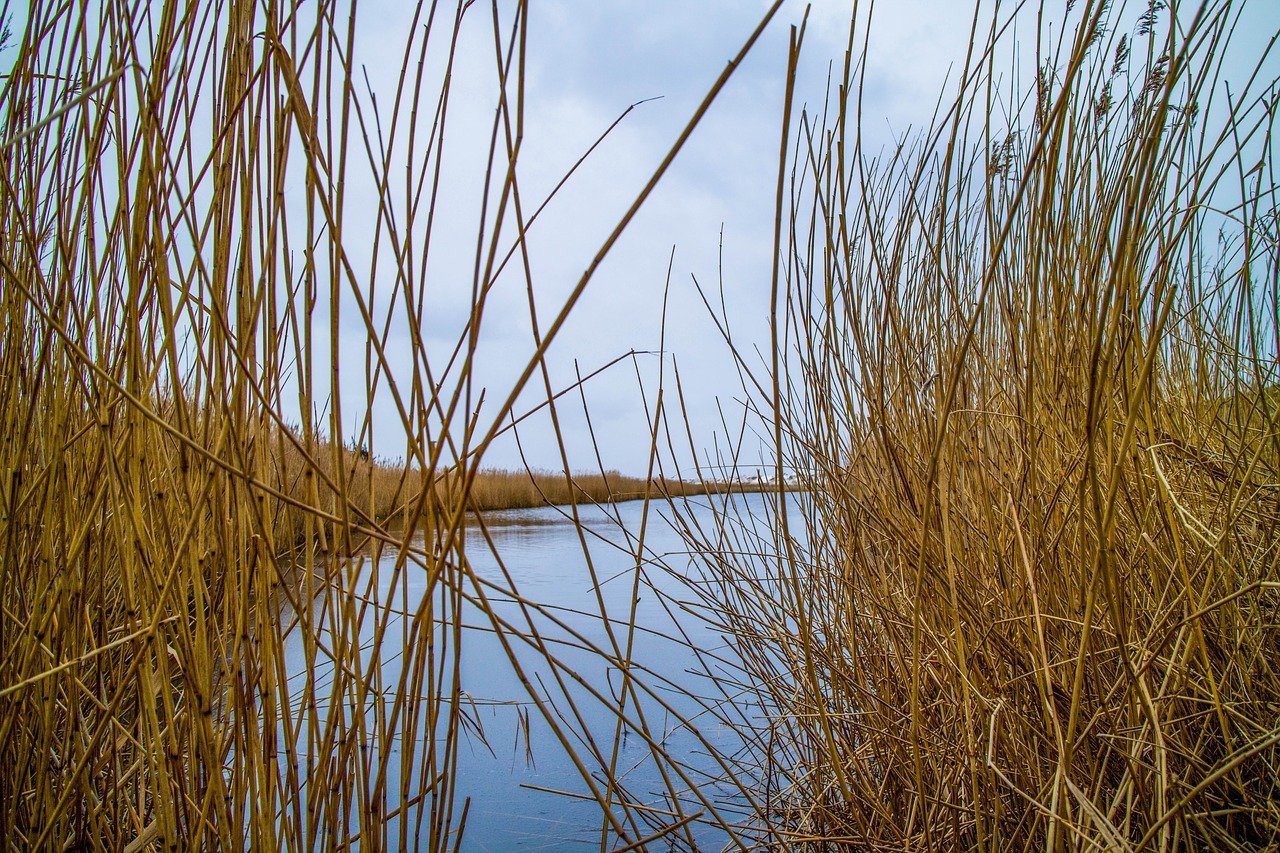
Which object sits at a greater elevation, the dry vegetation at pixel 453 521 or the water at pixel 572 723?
the dry vegetation at pixel 453 521

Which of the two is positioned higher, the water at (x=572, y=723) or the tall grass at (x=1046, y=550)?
the tall grass at (x=1046, y=550)

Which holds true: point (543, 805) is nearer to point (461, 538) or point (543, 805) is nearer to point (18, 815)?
point (18, 815)

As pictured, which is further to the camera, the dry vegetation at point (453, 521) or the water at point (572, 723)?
the water at point (572, 723)

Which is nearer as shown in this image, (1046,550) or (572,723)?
(1046,550)

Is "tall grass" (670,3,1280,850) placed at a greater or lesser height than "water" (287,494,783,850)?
greater

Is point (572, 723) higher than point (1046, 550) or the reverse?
the reverse

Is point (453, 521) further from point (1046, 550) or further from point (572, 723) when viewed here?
point (572, 723)

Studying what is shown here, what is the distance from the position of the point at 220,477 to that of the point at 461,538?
18 cm

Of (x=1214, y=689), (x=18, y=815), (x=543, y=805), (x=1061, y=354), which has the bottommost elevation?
(x=543, y=805)

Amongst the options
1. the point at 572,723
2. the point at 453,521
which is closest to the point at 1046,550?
the point at 453,521

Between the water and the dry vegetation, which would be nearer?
the dry vegetation

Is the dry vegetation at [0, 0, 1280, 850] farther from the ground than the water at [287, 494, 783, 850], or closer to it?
farther from the ground

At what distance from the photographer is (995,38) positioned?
66 centimetres

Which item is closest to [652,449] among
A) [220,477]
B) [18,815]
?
[220,477]
